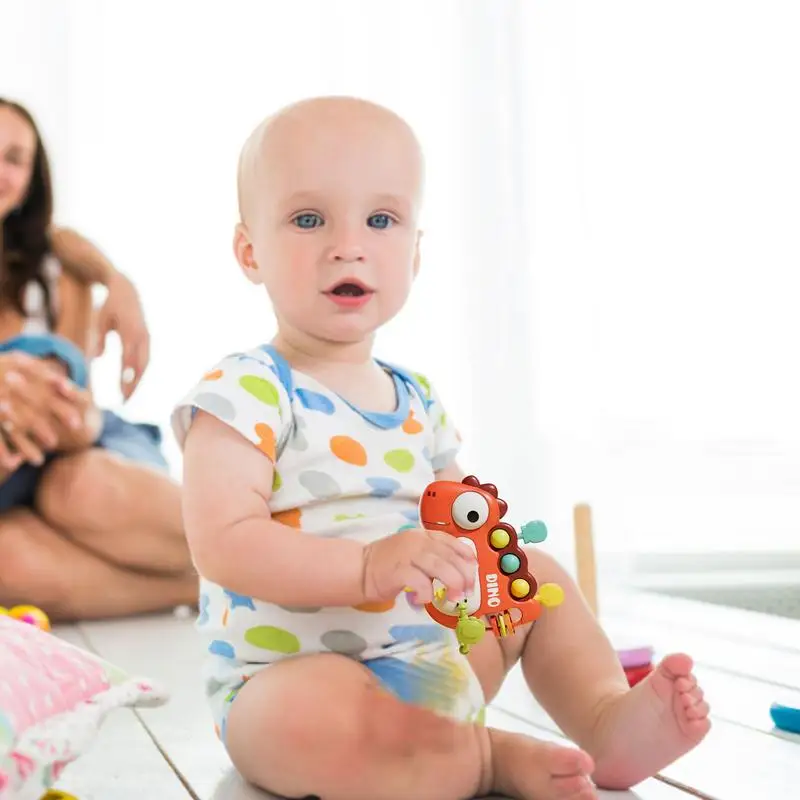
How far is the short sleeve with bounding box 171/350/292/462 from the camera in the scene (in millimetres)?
725

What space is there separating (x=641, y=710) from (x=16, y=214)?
1.54m

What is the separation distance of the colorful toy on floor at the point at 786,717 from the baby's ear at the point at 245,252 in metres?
0.54

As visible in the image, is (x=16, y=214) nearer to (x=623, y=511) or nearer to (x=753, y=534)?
(x=623, y=511)

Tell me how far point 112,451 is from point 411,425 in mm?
1119

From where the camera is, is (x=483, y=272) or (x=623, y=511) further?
(x=483, y=272)

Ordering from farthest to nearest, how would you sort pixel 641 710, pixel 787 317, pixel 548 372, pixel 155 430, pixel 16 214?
pixel 548 372 → pixel 787 317 → pixel 155 430 → pixel 16 214 → pixel 641 710

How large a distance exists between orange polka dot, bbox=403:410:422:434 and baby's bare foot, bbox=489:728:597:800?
0.23 meters

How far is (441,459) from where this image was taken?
87cm

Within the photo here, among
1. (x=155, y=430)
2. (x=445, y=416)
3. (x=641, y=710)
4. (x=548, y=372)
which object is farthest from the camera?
(x=548, y=372)

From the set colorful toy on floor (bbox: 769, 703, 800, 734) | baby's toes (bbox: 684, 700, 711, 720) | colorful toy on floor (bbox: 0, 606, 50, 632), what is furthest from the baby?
colorful toy on floor (bbox: 0, 606, 50, 632)

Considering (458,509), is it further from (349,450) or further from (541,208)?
(541,208)

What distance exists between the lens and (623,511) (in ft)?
7.11

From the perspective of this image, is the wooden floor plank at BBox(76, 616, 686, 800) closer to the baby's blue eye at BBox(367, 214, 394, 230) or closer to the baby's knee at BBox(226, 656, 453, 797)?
the baby's knee at BBox(226, 656, 453, 797)

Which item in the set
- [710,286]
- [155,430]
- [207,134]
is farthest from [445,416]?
[207,134]
